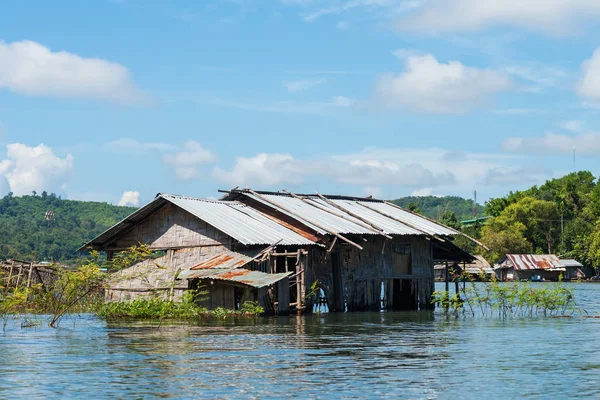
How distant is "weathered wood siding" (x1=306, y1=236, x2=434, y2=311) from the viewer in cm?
3162

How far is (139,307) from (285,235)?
17.4 ft

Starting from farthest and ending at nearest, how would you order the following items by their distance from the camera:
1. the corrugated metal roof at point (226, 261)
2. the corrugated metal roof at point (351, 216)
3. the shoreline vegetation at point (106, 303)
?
the corrugated metal roof at point (351, 216) → the corrugated metal roof at point (226, 261) → the shoreline vegetation at point (106, 303)

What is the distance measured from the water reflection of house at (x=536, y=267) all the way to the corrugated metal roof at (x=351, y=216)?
50.3 meters

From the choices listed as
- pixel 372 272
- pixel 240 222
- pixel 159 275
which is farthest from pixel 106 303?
pixel 372 272

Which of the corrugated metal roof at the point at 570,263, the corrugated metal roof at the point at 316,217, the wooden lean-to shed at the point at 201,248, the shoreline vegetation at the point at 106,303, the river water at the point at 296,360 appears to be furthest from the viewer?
the corrugated metal roof at the point at 570,263

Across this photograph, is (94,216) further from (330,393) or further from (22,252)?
(330,393)

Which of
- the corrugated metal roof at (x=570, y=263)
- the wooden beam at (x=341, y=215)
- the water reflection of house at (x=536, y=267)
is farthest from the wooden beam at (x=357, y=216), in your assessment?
the corrugated metal roof at (x=570, y=263)

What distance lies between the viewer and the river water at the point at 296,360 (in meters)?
14.4

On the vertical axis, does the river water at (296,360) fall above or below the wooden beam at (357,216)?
below

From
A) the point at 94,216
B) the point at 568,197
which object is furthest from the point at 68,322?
the point at 94,216

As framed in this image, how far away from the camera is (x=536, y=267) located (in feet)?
287

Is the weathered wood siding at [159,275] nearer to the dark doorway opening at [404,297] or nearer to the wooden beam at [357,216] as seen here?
the wooden beam at [357,216]

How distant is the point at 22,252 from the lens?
8544cm

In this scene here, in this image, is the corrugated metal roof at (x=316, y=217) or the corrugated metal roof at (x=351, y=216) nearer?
the corrugated metal roof at (x=316, y=217)
